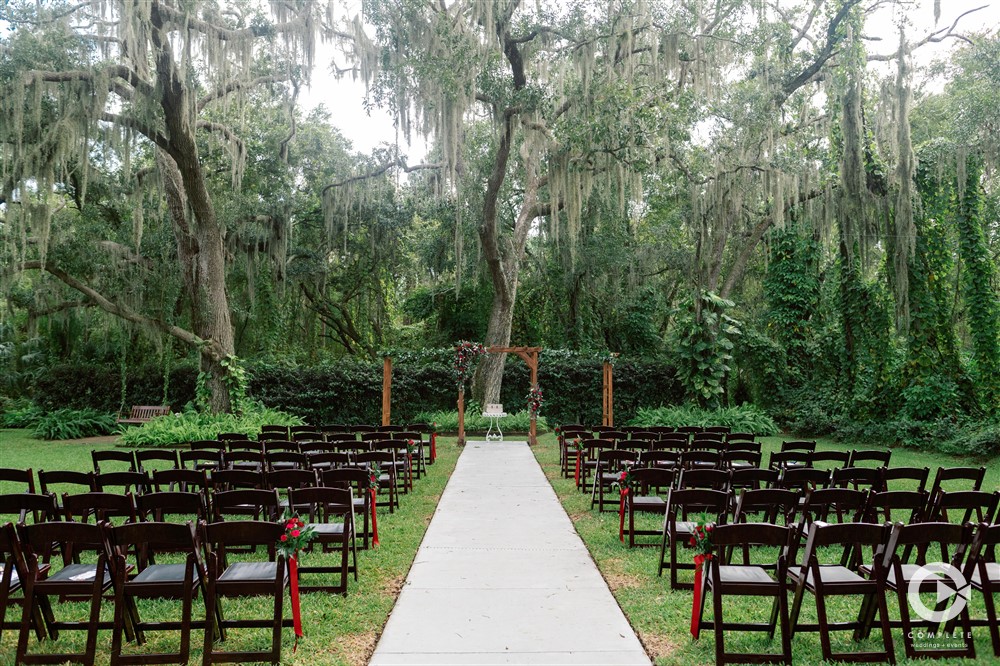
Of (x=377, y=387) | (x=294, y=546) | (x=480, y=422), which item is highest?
(x=377, y=387)

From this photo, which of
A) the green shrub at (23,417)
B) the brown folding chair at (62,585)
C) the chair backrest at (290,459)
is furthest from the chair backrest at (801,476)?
the green shrub at (23,417)

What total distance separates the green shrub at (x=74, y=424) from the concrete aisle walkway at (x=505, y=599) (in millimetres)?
13103

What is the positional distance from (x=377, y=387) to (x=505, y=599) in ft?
48.7

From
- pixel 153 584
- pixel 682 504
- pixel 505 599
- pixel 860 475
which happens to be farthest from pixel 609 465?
pixel 153 584

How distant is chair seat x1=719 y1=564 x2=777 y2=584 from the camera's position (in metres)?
4.11

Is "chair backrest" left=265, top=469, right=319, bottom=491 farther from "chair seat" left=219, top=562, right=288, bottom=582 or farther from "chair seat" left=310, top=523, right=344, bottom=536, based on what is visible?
"chair seat" left=219, top=562, right=288, bottom=582

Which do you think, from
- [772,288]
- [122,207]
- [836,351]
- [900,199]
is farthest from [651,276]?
[122,207]

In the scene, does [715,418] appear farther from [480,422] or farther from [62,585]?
[62,585]

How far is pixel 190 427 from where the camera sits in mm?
14844

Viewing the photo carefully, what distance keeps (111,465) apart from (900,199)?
1506 cm

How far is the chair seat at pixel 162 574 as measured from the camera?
3988mm

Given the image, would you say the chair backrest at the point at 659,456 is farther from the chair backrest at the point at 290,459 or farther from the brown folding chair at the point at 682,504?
the chair backrest at the point at 290,459

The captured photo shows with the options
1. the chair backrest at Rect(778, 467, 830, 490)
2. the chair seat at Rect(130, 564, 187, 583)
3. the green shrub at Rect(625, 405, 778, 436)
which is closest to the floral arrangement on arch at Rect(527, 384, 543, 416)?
the green shrub at Rect(625, 405, 778, 436)

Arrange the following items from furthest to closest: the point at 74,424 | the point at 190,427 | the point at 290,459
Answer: the point at 74,424 < the point at 190,427 < the point at 290,459
